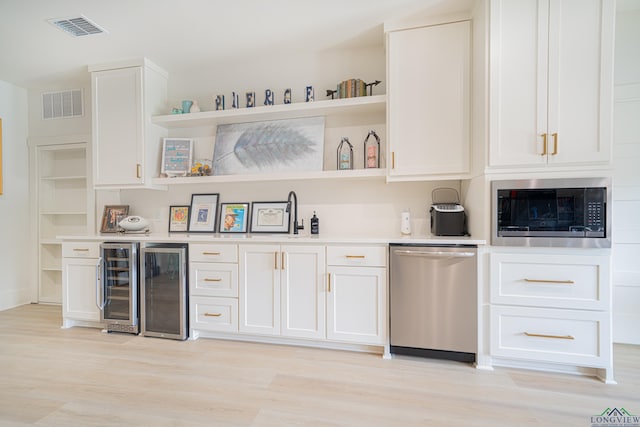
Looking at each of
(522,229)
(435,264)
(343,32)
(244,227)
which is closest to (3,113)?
(244,227)

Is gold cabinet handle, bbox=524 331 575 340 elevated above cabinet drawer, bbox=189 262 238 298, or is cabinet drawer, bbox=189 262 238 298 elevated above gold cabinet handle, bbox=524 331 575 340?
cabinet drawer, bbox=189 262 238 298

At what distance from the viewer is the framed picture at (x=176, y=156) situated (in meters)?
3.14

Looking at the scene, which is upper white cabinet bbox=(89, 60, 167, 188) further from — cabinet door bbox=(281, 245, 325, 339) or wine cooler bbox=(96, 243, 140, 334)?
cabinet door bbox=(281, 245, 325, 339)

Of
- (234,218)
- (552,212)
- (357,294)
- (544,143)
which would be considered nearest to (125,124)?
(234,218)

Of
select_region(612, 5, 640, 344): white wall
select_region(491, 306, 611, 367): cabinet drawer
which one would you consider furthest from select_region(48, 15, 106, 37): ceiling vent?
select_region(612, 5, 640, 344): white wall

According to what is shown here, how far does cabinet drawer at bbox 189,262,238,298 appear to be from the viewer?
256cm

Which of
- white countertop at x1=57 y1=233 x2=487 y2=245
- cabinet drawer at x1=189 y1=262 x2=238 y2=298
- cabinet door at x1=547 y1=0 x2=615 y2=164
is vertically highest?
cabinet door at x1=547 y1=0 x2=615 y2=164

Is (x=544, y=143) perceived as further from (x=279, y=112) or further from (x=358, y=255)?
(x=279, y=112)

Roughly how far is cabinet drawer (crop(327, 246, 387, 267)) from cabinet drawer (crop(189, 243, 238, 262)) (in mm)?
844

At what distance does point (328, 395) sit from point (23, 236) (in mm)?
4339

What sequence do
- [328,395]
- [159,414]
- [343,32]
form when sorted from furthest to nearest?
[343,32]
[328,395]
[159,414]

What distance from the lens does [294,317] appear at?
2432mm

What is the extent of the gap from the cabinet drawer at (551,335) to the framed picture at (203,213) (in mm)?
2685

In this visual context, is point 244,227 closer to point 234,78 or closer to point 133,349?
point 133,349
